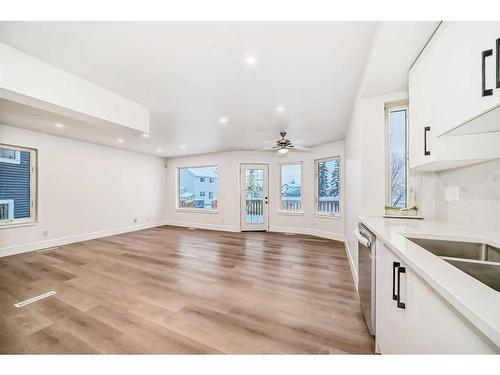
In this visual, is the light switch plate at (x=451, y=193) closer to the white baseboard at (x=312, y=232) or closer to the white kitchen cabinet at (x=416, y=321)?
the white kitchen cabinet at (x=416, y=321)

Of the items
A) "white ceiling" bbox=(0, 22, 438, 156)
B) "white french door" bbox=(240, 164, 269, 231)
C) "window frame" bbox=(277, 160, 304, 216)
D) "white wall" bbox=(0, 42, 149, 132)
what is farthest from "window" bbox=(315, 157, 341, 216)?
"white wall" bbox=(0, 42, 149, 132)

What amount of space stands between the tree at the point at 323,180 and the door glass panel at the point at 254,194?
1759 mm

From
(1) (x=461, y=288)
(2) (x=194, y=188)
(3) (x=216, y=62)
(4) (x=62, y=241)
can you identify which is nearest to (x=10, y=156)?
(4) (x=62, y=241)

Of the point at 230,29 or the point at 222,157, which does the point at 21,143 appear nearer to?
the point at 222,157

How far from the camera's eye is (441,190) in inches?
77.4

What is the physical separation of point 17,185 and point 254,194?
17.8 feet

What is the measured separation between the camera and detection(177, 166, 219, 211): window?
7.04 meters

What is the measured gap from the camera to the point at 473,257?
131cm

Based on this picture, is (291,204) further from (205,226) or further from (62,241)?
(62,241)

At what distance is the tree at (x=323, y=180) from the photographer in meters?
5.49

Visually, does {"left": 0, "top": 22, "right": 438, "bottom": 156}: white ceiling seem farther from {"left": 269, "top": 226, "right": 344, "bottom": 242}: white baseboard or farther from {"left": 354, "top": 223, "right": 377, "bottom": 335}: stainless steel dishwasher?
{"left": 269, "top": 226, "right": 344, "bottom": 242}: white baseboard

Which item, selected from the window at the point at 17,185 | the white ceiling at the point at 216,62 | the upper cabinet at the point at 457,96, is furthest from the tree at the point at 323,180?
the window at the point at 17,185
